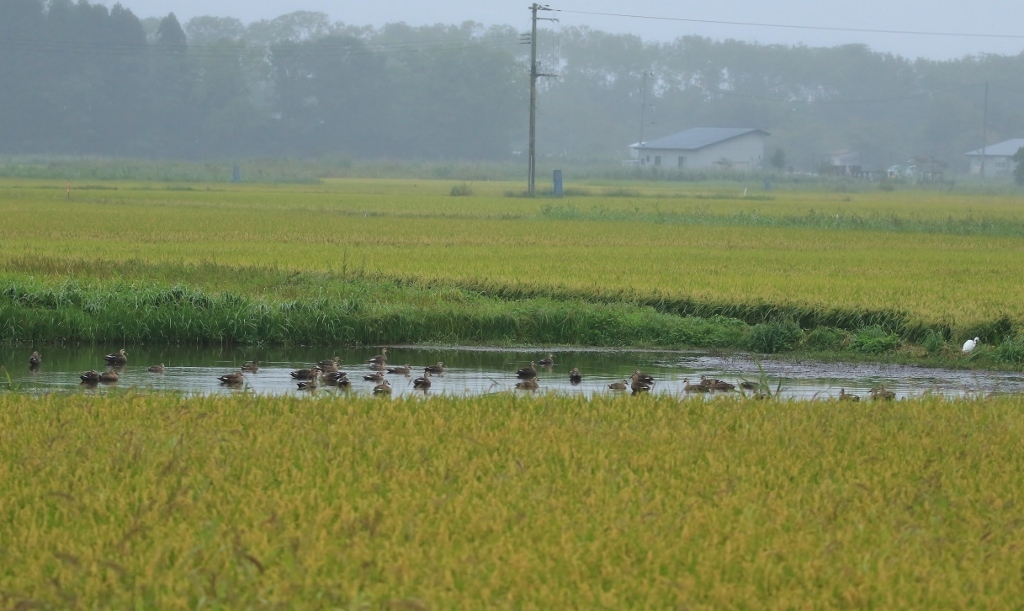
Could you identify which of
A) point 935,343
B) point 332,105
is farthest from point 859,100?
point 935,343

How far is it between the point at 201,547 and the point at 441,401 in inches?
138

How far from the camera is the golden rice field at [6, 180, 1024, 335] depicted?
15.7 metres

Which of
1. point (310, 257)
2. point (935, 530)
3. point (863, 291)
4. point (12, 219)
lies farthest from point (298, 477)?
point (12, 219)

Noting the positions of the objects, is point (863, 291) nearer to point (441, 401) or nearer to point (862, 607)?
point (441, 401)

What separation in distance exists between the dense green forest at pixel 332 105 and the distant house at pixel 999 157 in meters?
5.52

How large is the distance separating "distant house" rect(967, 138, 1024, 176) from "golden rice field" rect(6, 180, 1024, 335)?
212 feet

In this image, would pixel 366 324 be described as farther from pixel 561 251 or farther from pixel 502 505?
pixel 502 505

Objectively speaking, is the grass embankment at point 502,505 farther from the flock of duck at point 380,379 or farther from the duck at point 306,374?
the duck at point 306,374

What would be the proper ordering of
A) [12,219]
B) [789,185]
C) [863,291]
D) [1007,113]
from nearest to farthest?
[863,291] < [12,219] < [789,185] < [1007,113]

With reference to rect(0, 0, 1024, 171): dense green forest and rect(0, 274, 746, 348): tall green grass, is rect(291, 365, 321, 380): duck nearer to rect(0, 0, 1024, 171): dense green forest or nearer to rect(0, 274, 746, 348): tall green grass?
rect(0, 274, 746, 348): tall green grass

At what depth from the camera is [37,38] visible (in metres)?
82.3

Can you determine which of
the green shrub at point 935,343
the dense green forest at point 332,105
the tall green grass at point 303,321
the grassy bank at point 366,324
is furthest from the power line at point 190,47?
the green shrub at point 935,343

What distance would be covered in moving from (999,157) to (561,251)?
8608cm

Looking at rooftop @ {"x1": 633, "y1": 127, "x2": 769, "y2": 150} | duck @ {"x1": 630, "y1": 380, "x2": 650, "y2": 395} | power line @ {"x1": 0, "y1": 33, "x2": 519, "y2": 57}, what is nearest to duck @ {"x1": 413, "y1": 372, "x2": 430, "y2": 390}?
duck @ {"x1": 630, "y1": 380, "x2": 650, "y2": 395}
